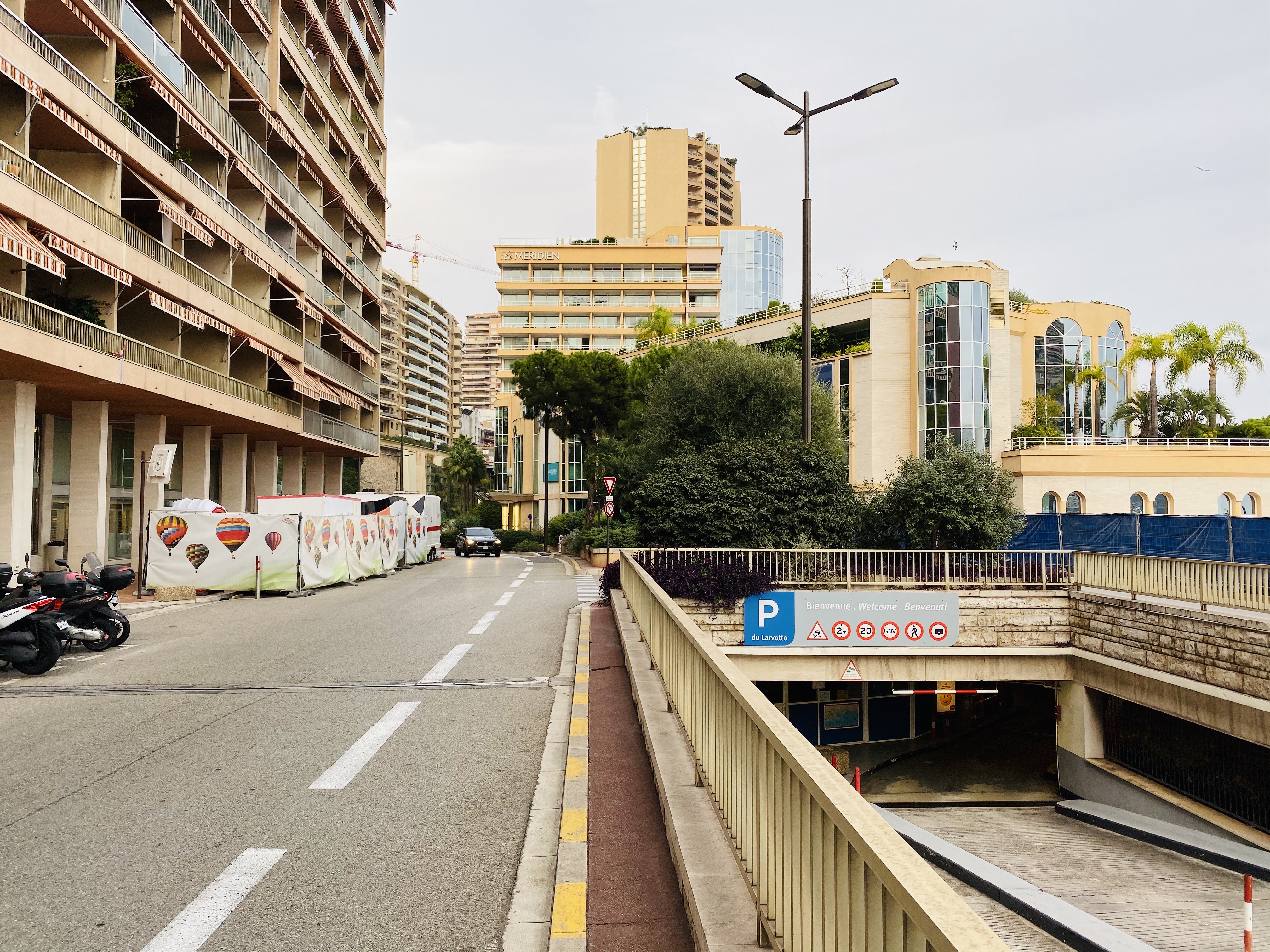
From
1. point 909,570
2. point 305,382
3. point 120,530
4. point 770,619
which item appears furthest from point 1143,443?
point 120,530

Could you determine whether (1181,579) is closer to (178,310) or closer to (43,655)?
(43,655)

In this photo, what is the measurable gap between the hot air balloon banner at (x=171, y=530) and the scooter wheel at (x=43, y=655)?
1026 centimetres

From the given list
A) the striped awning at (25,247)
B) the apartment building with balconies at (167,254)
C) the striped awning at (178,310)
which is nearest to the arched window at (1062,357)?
the apartment building with balconies at (167,254)

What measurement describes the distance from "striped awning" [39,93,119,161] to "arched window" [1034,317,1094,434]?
59.0 meters

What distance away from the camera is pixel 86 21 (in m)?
21.0

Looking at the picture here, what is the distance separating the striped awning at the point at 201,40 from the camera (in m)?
26.2

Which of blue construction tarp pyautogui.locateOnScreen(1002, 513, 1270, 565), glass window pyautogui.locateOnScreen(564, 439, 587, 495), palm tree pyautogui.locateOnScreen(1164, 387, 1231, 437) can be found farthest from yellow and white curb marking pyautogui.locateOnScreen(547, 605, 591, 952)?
glass window pyautogui.locateOnScreen(564, 439, 587, 495)

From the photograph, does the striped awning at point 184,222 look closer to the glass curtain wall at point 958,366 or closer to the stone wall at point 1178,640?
the stone wall at point 1178,640

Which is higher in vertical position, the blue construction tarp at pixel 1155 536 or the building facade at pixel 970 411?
the building facade at pixel 970 411

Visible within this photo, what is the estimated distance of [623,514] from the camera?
46.1 meters

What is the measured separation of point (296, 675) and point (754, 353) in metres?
24.1

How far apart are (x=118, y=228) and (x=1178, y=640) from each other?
25.4 metres

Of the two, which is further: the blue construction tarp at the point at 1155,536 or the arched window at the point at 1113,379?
the arched window at the point at 1113,379

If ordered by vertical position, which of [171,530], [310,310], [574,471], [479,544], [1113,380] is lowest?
[479,544]
